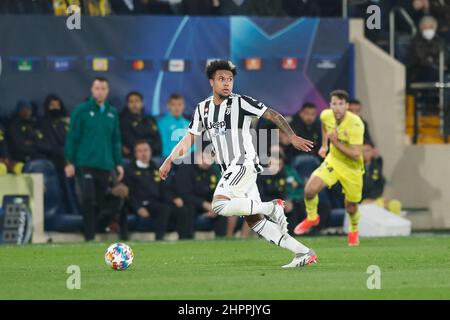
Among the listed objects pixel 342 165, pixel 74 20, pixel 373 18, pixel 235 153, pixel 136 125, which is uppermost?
pixel 373 18

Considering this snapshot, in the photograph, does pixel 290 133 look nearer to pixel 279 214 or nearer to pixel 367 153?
pixel 279 214

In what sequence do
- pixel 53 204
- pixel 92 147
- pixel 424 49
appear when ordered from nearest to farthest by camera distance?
1. pixel 92 147
2. pixel 53 204
3. pixel 424 49

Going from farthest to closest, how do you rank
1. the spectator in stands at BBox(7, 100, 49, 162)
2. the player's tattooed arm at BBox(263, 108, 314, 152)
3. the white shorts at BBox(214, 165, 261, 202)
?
the spectator in stands at BBox(7, 100, 49, 162)
the white shorts at BBox(214, 165, 261, 202)
the player's tattooed arm at BBox(263, 108, 314, 152)

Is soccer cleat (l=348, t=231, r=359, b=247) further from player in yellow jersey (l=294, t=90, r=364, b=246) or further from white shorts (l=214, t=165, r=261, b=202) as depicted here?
white shorts (l=214, t=165, r=261, b=202)

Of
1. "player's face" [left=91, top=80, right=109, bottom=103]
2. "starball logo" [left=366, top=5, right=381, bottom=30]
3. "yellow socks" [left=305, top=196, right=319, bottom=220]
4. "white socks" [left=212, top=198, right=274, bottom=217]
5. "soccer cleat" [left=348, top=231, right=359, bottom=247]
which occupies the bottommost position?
"soccer cleat" [left=348, top=231, right=359, bottom=247]

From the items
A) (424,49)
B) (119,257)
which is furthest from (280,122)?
(424,49)

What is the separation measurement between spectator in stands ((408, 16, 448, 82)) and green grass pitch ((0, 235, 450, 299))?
594 cm

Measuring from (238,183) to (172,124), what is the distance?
8.47 meters

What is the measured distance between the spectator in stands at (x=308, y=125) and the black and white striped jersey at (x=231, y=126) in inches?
326

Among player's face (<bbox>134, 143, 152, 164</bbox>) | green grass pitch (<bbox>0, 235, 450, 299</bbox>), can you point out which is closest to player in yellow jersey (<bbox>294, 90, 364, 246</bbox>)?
green grass pitch (<bbox>0, 235, 450, 299</bbox>)

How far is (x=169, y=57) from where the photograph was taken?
2442 centimetres

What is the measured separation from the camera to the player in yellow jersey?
19781 millimetres

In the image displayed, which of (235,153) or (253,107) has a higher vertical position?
(253,107)
